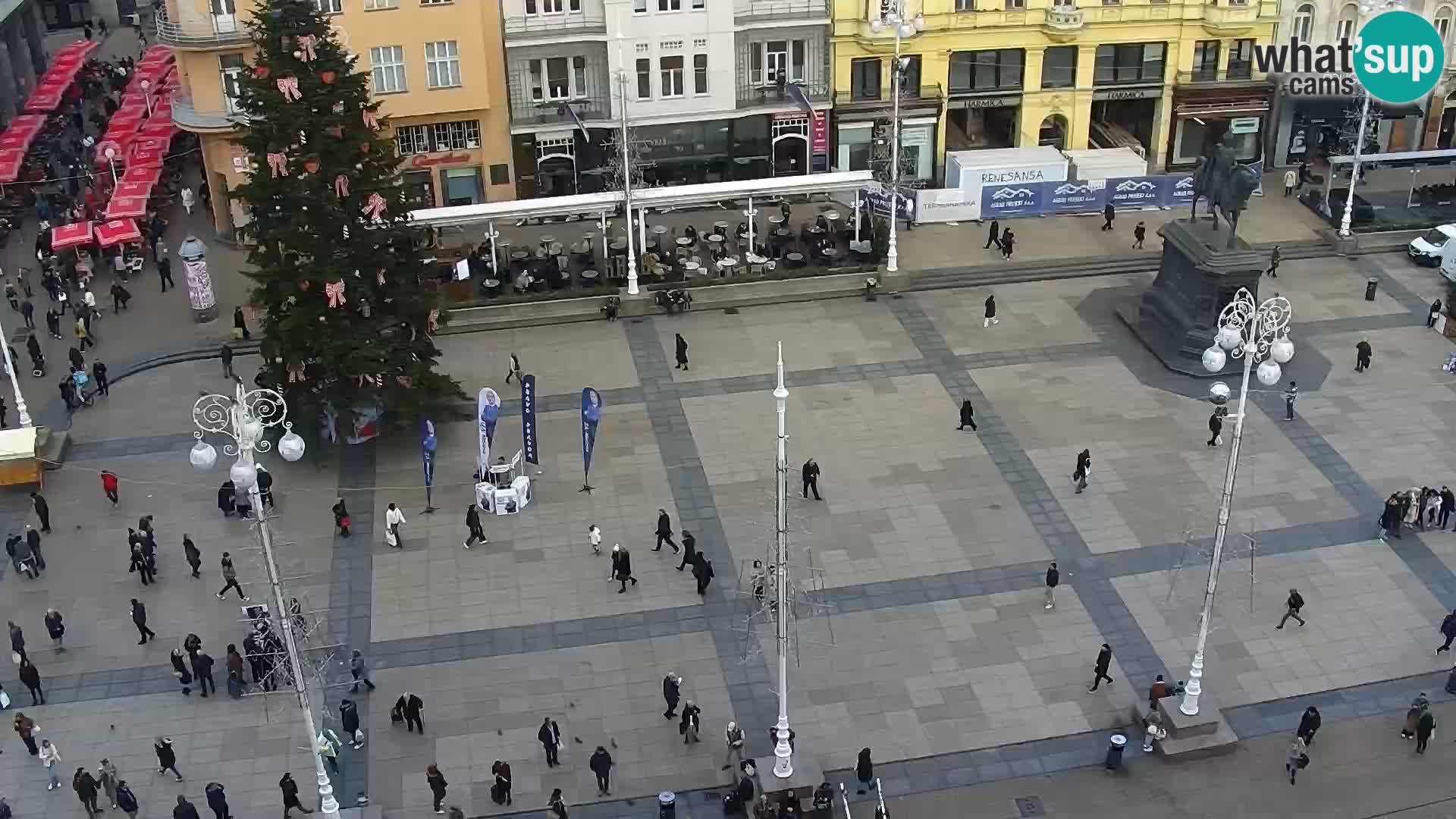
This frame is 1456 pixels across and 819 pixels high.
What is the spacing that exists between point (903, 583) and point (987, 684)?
3933 mm

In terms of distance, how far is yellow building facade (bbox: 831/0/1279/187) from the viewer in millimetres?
54875

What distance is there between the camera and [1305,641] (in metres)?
32.3

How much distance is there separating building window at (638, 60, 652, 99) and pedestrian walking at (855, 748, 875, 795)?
104 ft

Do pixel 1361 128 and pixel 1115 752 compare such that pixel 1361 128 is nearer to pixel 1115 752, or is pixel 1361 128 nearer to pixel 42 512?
pixel 1115 752

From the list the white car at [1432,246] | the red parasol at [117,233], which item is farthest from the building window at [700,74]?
the white car at [1432,246]

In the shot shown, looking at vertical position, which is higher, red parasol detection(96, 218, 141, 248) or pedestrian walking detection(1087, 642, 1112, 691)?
red parasol detection(96, 218, 141, 248)

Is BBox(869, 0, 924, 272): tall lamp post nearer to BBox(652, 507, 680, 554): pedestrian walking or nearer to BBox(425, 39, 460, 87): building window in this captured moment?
BBox(425, 39, 460, 87): building window

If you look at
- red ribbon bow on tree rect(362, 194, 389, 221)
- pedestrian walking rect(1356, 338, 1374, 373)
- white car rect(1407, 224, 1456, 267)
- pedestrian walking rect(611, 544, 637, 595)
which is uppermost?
red ribbon bow on tree rect(362, 194, 389, 221)

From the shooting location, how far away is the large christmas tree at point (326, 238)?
36.5 m

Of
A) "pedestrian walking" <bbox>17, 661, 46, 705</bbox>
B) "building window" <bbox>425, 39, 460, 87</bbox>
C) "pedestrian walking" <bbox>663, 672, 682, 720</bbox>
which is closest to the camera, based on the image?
"pedestrian walking" <bbox>663, 672, 682, 720</bbox>

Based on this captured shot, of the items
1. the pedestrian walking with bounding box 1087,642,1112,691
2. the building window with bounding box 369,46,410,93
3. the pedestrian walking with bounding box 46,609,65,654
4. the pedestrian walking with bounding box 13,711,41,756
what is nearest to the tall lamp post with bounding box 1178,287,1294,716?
the pedestrian walking with bounding box 1087,642,1112,691

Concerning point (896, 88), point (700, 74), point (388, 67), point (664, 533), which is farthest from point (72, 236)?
point (896, 88)

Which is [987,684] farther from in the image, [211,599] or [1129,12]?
[1129,12]

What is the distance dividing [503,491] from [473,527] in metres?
1.63
